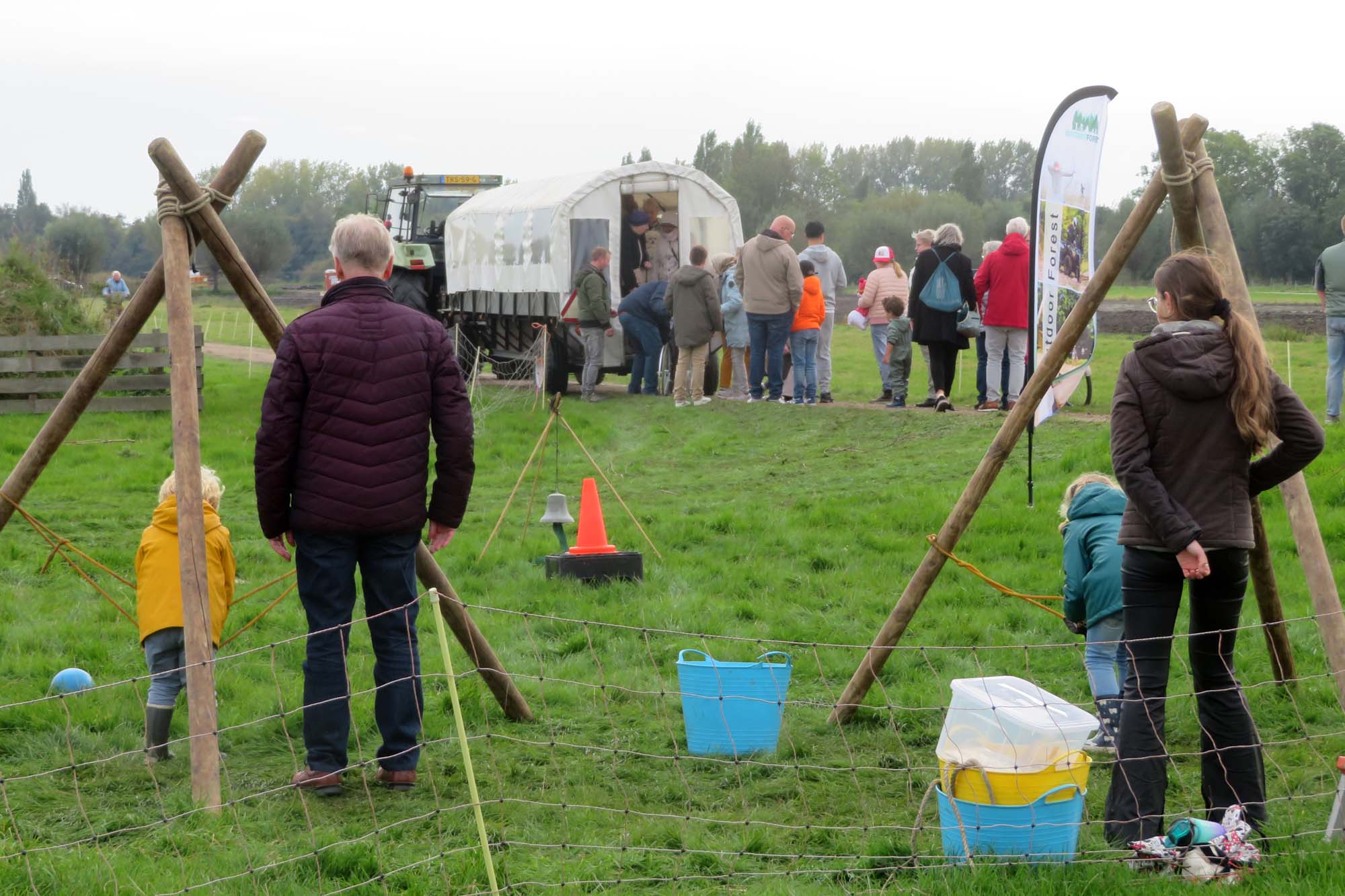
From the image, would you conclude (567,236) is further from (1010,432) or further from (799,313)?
(1010,432)

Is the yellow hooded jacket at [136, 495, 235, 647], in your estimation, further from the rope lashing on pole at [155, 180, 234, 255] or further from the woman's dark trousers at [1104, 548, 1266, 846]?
the woman's dark trousers at [1104, 548, 1266, 846]

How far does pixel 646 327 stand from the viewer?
16641 millimetres

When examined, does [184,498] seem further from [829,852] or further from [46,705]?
[829,852]

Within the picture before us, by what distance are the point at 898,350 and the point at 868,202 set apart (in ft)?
222

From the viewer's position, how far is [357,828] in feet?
14.5

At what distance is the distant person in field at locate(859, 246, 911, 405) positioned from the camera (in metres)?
15.0

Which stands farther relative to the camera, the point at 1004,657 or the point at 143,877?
the point at 1004,657

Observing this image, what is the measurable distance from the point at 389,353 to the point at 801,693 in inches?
105

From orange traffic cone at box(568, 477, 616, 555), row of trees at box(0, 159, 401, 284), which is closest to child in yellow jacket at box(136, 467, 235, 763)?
orange traffic cone at box(568, 477, 616, 555)

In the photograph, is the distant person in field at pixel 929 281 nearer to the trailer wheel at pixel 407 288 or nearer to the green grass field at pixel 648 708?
the green grass field at pixel 648 708

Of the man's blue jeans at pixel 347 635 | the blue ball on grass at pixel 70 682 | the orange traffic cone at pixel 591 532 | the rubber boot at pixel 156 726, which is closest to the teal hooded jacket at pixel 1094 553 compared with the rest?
the man's blue jeans at pixel 347 635

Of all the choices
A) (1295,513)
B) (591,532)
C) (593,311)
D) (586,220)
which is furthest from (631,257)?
(1295,513)

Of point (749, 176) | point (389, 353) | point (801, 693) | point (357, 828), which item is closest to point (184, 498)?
point (389, 353)

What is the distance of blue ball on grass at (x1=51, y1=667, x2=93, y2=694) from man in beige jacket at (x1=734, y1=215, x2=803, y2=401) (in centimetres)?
949
